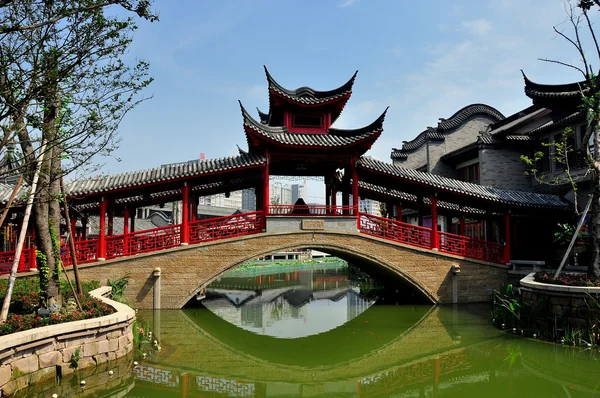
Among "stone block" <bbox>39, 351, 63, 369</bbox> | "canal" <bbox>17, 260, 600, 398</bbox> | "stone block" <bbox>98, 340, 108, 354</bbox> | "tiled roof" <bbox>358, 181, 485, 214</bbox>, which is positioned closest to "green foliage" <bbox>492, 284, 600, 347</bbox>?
"canal" <bbox>17, 260, 600, 398</bbox>

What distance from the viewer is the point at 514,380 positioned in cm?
699

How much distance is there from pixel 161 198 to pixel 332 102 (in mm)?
7028

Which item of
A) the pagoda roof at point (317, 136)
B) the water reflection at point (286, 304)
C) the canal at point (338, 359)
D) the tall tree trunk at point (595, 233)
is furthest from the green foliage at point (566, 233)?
the water reflection at point (286, 304)

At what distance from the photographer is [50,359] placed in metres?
6.31

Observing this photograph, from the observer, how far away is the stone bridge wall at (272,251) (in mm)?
12656

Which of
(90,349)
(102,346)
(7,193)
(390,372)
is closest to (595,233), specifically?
(390,372)

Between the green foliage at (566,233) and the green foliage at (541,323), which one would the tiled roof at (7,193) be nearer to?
the green foliage at (541,323)

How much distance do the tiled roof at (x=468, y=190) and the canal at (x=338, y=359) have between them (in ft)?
11.4

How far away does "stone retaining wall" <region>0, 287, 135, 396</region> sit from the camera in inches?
221

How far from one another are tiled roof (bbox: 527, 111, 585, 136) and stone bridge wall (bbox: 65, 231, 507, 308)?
537 centimetres

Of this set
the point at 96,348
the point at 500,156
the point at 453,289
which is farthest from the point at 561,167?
the point at 96,348

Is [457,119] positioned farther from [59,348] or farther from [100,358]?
[59,348]

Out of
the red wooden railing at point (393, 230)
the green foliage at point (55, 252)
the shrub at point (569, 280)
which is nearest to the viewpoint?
the green foliage at point (55, 252)

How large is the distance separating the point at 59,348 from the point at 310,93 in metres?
11.0
